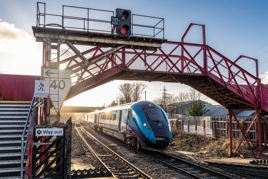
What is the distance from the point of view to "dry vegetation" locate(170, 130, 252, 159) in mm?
19609

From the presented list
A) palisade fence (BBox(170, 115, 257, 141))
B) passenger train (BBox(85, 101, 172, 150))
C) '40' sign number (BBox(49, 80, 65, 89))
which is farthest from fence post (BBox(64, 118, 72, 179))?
palisade fence (BBox(170, 115, 257, 141))

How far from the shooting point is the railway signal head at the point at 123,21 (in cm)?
1143

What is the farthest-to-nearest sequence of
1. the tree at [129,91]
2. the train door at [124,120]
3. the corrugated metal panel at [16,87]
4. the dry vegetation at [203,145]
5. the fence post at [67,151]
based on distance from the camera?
1. the tree at [129,91]
2. the train door at [124,120]
3. the dry vegetation at [203,145]
4. the corrugated metal panel at [16,87]
5. the fence post at [67,151]

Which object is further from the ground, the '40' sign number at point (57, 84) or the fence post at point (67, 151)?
the '40' sign number at point (57, 84)

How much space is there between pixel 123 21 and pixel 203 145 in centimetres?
1679

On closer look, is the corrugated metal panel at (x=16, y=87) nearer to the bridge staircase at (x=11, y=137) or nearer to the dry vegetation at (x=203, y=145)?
the bridge staircase at (x=11, y=137)

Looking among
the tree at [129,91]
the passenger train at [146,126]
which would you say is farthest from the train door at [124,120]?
the tree at [129,91]

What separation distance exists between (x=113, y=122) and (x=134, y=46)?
38.9 feet

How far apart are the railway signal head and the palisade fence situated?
15.7 m

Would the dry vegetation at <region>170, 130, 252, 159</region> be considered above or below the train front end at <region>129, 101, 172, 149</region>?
below

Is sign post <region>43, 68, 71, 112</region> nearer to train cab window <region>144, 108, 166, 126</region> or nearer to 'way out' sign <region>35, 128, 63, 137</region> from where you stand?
'way out' sign <region>35, 128, 63, 137</region>

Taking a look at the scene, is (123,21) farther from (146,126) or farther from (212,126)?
(212,126)

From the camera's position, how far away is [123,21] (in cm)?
1151

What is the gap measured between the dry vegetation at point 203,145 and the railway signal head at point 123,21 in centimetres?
1077
